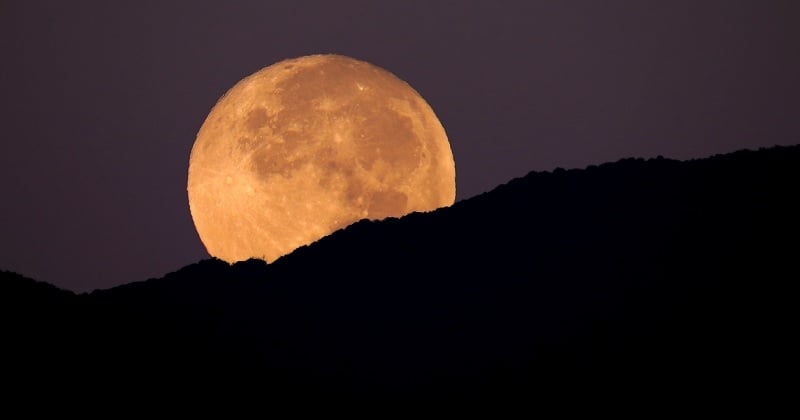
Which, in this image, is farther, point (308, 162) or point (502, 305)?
point (308, 162)

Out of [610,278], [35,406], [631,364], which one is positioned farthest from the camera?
[610,278]

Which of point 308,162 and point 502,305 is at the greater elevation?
point 308,162

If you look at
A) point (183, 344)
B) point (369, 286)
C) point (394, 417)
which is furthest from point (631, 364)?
point (183, 344)

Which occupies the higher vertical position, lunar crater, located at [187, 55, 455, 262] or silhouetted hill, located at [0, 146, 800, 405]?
lunar crater, located at [187, 55, 455, 262]

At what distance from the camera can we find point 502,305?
1487cm

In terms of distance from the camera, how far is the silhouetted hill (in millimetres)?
12359

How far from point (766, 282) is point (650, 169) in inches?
213

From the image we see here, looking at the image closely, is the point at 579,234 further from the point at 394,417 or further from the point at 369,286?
the point at 394,417

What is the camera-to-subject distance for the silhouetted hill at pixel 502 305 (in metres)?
12.4

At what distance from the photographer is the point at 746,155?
1844 cm

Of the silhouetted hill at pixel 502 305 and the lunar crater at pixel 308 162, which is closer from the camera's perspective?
the silhouetted hill at pixel 502 305

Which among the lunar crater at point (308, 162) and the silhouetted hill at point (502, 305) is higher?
the lunar crater at point (308, 162)

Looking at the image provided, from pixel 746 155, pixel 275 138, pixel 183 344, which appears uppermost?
pixel 275 138

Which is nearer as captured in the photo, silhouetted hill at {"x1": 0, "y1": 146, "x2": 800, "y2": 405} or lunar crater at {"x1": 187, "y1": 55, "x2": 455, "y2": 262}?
silhouetted hill at {"x1": 0, "y1": 146, "x2": 800, "y2": 405}
